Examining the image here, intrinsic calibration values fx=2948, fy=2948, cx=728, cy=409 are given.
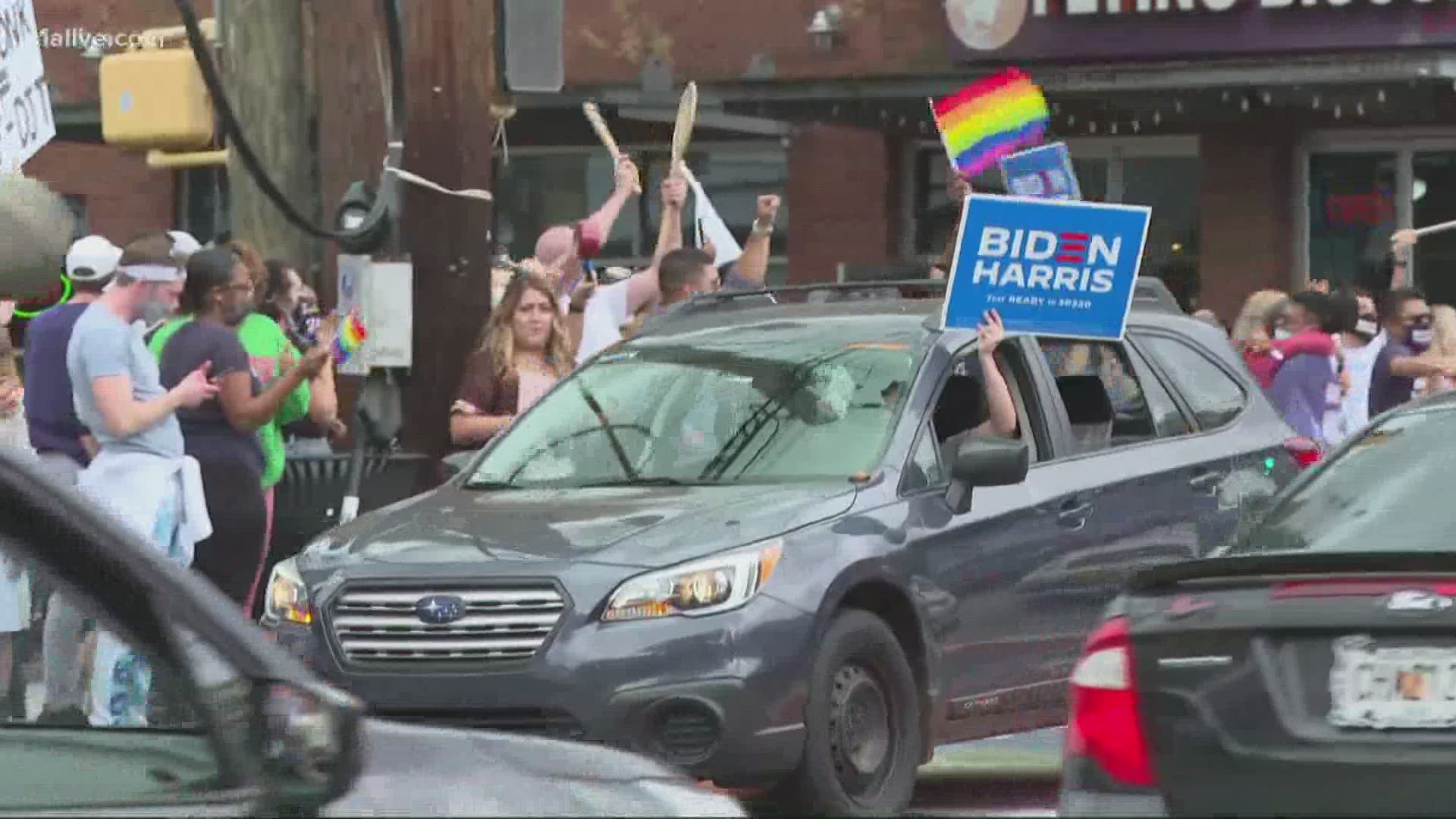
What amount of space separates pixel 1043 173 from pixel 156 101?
4.25 m

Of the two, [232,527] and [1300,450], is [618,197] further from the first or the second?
[1300,450]

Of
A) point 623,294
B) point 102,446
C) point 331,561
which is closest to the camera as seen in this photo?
point 331,561

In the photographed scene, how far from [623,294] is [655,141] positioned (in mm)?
13367

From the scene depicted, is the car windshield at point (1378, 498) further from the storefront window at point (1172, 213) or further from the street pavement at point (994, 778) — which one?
the storefront window at point (1172, 213)

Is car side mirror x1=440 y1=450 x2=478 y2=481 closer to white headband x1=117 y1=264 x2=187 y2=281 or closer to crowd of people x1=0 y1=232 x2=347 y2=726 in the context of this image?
crowd of people x1=0 y1=232 x2=347 y2=726

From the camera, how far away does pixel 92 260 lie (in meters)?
10.2

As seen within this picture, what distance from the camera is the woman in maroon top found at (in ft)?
35.8

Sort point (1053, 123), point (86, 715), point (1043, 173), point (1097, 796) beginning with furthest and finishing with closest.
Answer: point (1053, 123)
point (1043, 173)
point (1097, 796)
point (86, 715)

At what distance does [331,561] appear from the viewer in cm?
866

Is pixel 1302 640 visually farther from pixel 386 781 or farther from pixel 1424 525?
pixel 386 781

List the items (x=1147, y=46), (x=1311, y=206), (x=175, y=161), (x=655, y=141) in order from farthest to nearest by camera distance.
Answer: (x=655, y=141) < (x=1311, y=206) < (x=1147, y=46) < (x=175, y=161)

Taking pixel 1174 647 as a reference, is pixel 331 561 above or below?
below

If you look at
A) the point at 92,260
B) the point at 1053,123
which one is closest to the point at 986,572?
the point at 92,260

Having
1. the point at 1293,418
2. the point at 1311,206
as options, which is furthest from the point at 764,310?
the point at 1311,206
